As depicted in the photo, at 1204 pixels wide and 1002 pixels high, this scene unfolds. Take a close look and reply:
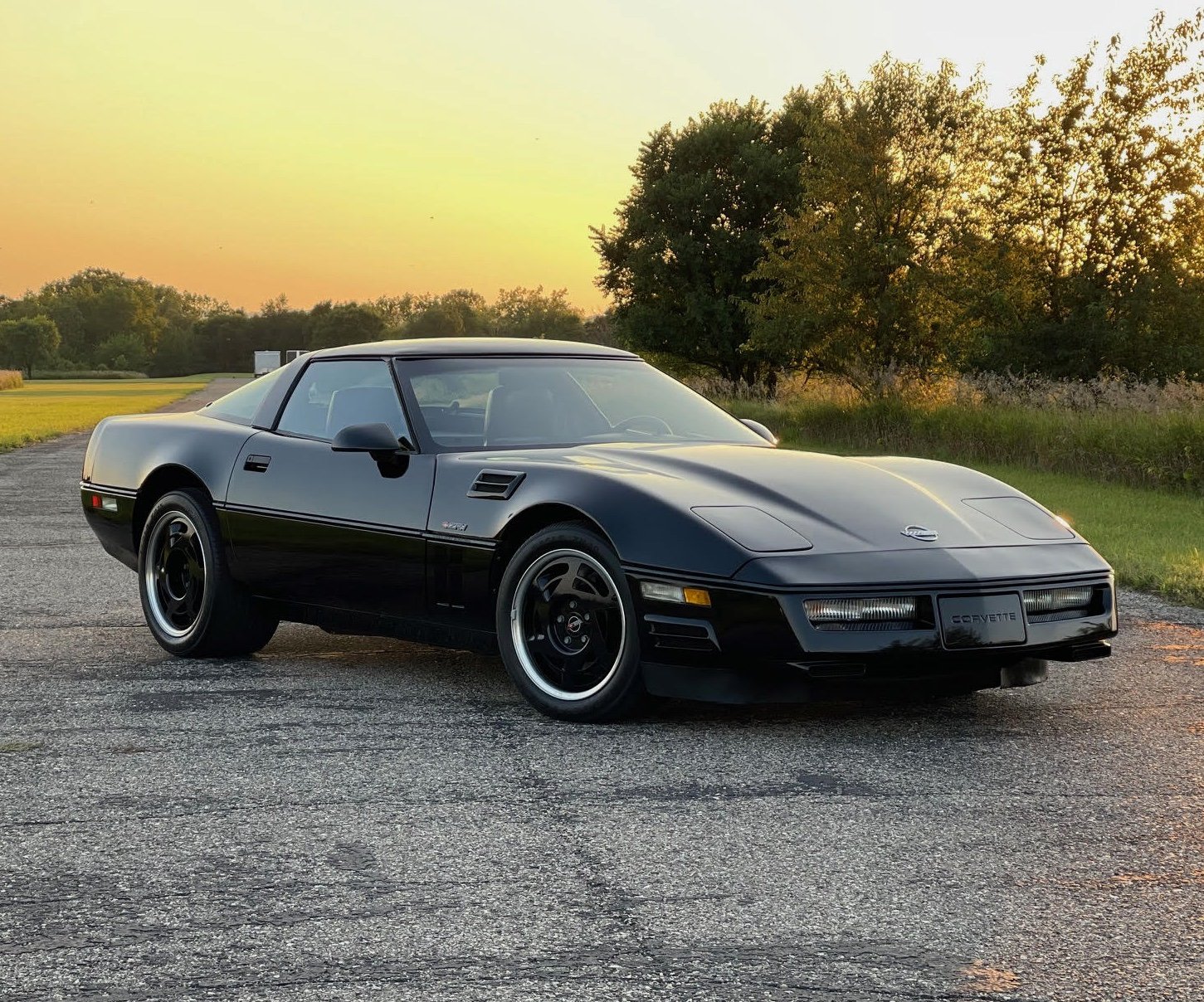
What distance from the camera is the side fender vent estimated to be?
18.3 ft

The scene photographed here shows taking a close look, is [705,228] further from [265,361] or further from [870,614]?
[265,361]

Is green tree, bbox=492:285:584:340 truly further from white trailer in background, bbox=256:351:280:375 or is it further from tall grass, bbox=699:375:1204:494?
tall grass, bbox=699:375:1204:494

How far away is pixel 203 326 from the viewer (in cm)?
15812

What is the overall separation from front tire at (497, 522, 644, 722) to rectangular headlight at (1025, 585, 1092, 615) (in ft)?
Result: 4.45

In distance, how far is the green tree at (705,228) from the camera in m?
46.6

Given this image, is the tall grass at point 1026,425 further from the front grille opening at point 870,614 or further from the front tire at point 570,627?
the front tire at point 570,627

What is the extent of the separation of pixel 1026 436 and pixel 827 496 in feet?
52.8

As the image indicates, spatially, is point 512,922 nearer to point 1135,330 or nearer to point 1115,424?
point 1115,424

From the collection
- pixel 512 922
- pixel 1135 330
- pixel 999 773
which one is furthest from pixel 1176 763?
pixel 1135 330

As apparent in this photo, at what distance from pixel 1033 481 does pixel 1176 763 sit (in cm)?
1397

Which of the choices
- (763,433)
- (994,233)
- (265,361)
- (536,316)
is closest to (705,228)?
(994,233)

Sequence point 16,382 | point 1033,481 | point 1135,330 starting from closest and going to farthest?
point 1033,481
point 1135,330
point 16,382

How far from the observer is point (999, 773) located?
4617mm

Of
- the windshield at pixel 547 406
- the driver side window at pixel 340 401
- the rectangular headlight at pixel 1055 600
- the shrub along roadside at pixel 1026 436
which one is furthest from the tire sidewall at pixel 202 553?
the shrub along roadside at pixel 1026 436
